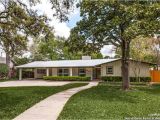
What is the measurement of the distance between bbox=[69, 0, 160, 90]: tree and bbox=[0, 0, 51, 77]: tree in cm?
818

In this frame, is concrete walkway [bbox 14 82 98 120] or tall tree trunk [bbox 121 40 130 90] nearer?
concrete walkway [bbox 14 82 98 120]

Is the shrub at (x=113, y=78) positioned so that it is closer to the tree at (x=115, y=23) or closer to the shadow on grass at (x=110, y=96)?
the tree at (x=115, y=23)

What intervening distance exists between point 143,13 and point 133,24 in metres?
1.32

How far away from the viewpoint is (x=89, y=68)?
57344 mm

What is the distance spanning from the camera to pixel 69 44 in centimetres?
3250

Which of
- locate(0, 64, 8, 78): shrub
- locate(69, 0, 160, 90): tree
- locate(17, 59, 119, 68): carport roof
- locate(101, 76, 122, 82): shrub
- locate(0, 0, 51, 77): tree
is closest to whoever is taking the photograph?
locate(0, 0, 51, 77): tree

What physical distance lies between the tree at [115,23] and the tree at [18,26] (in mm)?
8178

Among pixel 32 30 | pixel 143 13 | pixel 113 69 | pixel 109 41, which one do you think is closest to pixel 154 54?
pixel 113 69

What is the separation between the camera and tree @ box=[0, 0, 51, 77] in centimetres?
2006

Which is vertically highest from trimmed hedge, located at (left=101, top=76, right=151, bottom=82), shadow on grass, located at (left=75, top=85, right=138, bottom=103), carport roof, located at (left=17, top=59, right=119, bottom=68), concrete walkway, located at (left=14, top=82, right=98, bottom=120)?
carport roof, located at (left=17, top=59, right=119, bottom=68)

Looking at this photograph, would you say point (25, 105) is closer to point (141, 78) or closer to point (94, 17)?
point (94, 17)

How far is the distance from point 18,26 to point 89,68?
37337 mm

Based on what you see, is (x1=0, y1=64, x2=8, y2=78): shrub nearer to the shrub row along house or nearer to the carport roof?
the shrub row along house

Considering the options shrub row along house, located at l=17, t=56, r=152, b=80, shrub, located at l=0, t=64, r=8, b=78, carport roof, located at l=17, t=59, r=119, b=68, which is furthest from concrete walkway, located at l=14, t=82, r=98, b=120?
shrub, located at l=0, t=64, r=8, b=78
